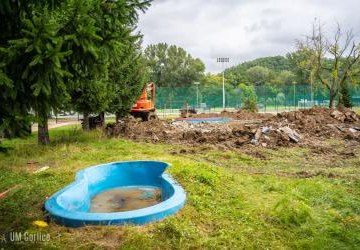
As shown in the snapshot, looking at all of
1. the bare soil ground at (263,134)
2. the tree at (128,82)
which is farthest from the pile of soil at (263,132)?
the tree at (128,82)

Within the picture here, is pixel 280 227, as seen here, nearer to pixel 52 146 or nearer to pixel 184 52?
pixel 52 146

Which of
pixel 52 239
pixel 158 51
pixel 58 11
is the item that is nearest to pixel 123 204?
pixel 52 239

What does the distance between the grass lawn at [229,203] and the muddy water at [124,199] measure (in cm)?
74

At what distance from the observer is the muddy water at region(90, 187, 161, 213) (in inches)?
359

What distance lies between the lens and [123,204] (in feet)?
30.8

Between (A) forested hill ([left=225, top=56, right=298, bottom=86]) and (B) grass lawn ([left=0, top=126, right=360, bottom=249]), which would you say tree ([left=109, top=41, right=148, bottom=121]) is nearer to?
(B) grass lawn ([left=0, top=126, right=360, bottom=249])

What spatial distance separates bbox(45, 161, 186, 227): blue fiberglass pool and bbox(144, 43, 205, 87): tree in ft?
254

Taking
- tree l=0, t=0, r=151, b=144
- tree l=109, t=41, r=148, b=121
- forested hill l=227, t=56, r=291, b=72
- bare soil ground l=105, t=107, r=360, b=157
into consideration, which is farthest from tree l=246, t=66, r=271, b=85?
tree l=0, t=0, r=151, b=144

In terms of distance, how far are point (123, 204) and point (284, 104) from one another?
164 ft

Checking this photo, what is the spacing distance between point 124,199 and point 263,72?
114 meters

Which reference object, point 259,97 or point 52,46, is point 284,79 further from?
point 52,46

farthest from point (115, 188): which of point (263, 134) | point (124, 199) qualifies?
point (263, 134)

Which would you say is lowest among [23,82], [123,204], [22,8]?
[123,204]

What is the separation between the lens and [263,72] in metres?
120
